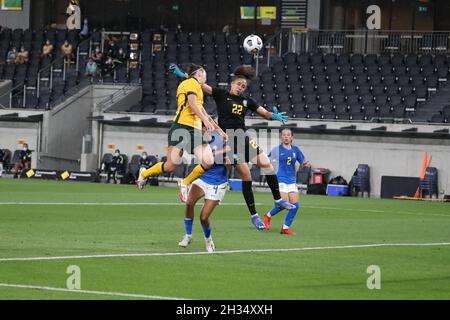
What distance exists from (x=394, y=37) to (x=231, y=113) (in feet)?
107

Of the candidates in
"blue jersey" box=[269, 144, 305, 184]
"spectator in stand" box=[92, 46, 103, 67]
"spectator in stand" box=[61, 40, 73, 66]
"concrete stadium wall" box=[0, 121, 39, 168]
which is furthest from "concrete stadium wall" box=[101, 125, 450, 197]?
"blue jersey" box=[269, 144, 305, 184]

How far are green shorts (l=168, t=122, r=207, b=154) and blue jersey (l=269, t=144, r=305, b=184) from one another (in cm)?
314

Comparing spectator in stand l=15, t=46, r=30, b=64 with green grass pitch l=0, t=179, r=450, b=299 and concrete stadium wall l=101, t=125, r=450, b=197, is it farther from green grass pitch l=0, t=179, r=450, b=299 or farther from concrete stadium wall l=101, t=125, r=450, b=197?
green grass pitch l=0, t=179, r=450, b=299

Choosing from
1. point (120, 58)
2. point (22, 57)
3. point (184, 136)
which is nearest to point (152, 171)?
point (184, 136)

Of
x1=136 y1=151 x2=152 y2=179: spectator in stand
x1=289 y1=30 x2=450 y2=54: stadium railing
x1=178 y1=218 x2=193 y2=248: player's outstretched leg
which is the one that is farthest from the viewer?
x1=289 y1=30 x2=450 y2=54: stadium railing

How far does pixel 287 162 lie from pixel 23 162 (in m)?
29.9

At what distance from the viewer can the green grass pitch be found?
38.7 feet

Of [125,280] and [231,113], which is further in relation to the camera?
[231,113]

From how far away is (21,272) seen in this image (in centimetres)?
1270

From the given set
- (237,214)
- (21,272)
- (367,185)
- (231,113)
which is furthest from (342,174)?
(21,272)

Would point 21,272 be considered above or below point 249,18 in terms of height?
below

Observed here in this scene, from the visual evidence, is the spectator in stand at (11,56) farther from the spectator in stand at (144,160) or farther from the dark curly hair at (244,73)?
the dark curly hair at (244,73)

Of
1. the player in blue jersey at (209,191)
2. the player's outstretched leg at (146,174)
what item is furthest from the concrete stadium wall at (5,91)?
the player in blue jersey at (209,191)
